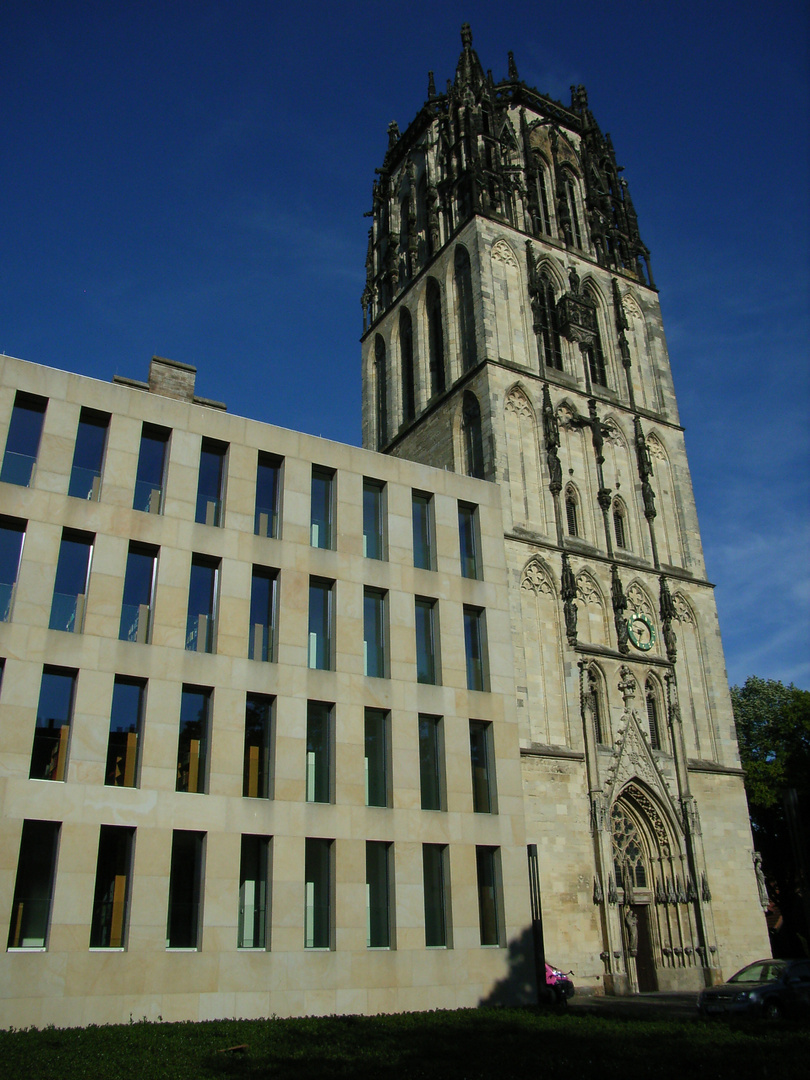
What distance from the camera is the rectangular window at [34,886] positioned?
1803cm

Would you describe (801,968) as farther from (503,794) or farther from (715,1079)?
(715,1079)

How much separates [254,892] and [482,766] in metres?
7.23

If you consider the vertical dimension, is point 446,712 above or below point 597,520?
below

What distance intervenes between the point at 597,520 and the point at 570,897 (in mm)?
13820

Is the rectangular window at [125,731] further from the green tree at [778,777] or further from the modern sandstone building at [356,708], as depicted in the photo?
the green tree at [778,777]

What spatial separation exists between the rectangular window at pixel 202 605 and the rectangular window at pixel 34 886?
5095 millimetres

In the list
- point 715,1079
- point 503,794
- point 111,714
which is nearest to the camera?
point 715,1079

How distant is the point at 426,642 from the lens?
25984 millimetres

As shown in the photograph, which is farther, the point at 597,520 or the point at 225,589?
the point at 597,520

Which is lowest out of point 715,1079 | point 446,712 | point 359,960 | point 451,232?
point 715,1079

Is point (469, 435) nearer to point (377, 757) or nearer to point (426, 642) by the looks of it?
point (426, 642)

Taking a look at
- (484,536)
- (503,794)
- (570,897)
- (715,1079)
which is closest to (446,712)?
(503,794)

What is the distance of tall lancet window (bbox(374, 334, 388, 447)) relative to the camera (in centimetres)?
4419

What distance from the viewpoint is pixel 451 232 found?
41875 mm
